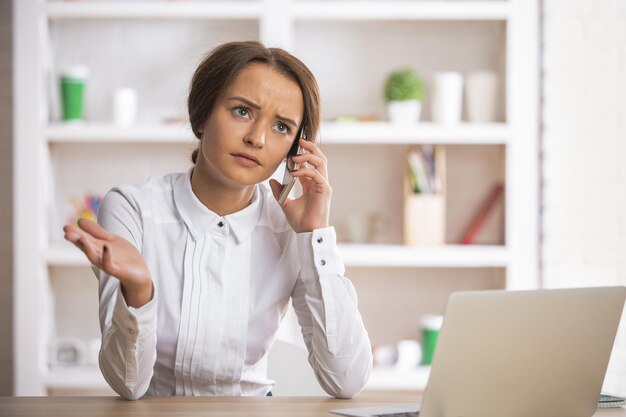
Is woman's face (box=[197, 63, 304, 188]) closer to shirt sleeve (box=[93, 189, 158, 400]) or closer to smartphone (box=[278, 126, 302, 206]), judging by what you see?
smartphone (box=[278, 126, 302, 206])

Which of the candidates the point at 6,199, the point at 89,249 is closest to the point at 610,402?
the point at 89,249

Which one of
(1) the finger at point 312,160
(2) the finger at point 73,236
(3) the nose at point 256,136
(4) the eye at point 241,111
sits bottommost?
(2) the finger at point 73,236

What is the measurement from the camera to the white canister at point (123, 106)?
3.47 metres

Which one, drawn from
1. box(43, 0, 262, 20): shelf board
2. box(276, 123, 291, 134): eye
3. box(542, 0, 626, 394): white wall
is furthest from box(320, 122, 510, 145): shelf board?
box(276, 123, 291, 134): eye

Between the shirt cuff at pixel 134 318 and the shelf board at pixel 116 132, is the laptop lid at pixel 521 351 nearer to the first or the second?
the shirt cuff at pixel 134 318

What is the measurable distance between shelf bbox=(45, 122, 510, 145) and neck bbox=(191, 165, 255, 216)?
5.25 ft

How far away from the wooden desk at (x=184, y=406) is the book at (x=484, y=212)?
6.69 ft

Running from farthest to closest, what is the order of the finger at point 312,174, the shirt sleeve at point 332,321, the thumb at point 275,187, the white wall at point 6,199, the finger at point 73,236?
the white wall at point 6,199 → the thumb at point 275,187 → the finger at point 312,174 → the shirt sleeve at point 332,321 → the finger at point 73,236

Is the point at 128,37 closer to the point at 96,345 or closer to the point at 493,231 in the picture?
the point at 96,345

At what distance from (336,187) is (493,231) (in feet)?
2.25

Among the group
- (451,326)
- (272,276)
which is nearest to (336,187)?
(272,276)

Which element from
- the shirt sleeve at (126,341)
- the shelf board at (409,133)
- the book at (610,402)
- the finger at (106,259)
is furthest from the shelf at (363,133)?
the finger at (106,259)

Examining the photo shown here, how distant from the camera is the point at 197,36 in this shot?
367 centimetres

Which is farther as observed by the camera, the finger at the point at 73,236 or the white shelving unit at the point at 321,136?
the white shelving unit at the point at 321,136
